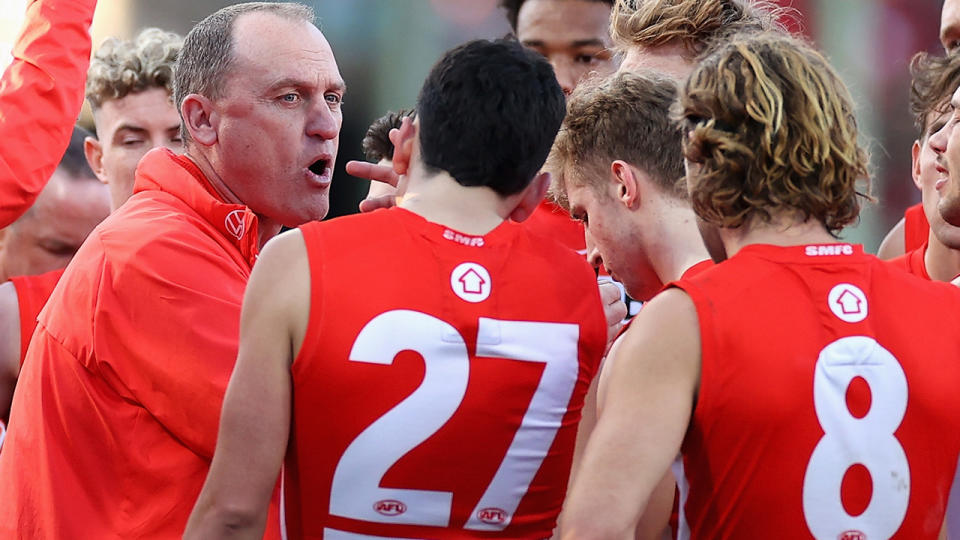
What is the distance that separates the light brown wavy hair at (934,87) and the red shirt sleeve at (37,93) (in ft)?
7.50

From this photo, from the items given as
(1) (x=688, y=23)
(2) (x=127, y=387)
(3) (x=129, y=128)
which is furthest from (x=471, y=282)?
(3) (x=129, y=128)

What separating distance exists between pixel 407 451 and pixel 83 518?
Result: 932 mm

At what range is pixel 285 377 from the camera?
1.99m

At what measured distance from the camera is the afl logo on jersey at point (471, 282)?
203 centimetres

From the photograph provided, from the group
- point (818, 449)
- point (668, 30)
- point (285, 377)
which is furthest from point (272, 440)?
point (668, 30)

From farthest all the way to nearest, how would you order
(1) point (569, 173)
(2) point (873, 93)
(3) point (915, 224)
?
(2) point (873, 93), (3) point (915, 224), (1) point (569, 173)

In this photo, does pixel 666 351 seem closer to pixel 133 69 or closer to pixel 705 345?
pixel 705 345

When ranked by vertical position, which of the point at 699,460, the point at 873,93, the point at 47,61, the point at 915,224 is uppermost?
the point at 47,61

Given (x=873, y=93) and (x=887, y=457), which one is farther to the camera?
(x=873, y=93)

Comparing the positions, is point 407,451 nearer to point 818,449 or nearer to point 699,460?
point 699,460

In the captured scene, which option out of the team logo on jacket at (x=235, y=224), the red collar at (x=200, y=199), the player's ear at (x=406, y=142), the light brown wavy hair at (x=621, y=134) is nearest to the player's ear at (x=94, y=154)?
the red collar at (x=200, y=199)

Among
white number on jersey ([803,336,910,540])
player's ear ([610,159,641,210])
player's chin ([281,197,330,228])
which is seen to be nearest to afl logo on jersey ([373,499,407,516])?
white number on jersey ([803,336,910,540])

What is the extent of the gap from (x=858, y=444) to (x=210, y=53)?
76.7 inches

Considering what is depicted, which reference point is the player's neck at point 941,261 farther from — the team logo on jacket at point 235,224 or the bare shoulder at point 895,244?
the team logo on jacket at point 235,224
